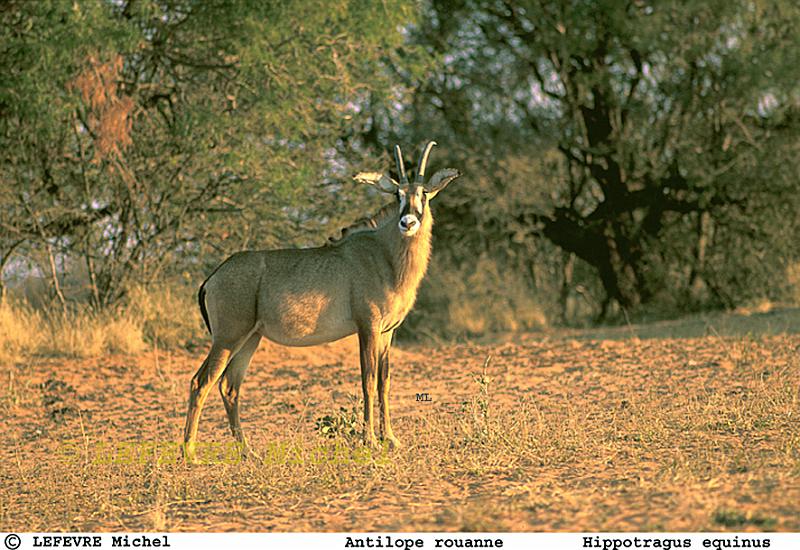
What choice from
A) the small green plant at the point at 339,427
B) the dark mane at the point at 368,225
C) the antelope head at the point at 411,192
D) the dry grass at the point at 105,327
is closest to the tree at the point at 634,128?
the dry grass at the point at 105,327

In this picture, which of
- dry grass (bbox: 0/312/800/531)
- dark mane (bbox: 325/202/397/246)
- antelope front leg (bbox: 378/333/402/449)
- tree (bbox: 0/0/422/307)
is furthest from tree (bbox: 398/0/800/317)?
antelope front leg (bbox: 378/333/402/449)

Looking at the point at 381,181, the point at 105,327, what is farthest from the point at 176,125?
the point at 381,181

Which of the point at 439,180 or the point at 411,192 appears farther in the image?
the point at 439,180

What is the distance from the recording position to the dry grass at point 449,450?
5.92 m

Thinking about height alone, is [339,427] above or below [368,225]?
below

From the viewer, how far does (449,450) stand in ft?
25.3

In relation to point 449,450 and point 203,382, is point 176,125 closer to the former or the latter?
point 203,382

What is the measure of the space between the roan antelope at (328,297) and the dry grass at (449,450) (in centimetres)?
50

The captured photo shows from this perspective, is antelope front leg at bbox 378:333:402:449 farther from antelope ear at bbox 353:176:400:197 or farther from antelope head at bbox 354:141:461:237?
antelope ear at bbox 353:176:400:197

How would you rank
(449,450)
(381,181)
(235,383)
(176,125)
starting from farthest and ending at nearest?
1. (176,125)
2. (235,383)
3. (381,181)
4. (449,450)

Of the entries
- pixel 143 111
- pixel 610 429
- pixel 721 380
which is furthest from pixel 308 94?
pixel 610 429

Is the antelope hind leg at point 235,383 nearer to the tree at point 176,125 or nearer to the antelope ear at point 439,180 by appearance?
the antelope ear at point 439,180

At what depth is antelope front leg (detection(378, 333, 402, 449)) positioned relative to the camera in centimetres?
814

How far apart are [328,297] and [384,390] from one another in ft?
2.75
